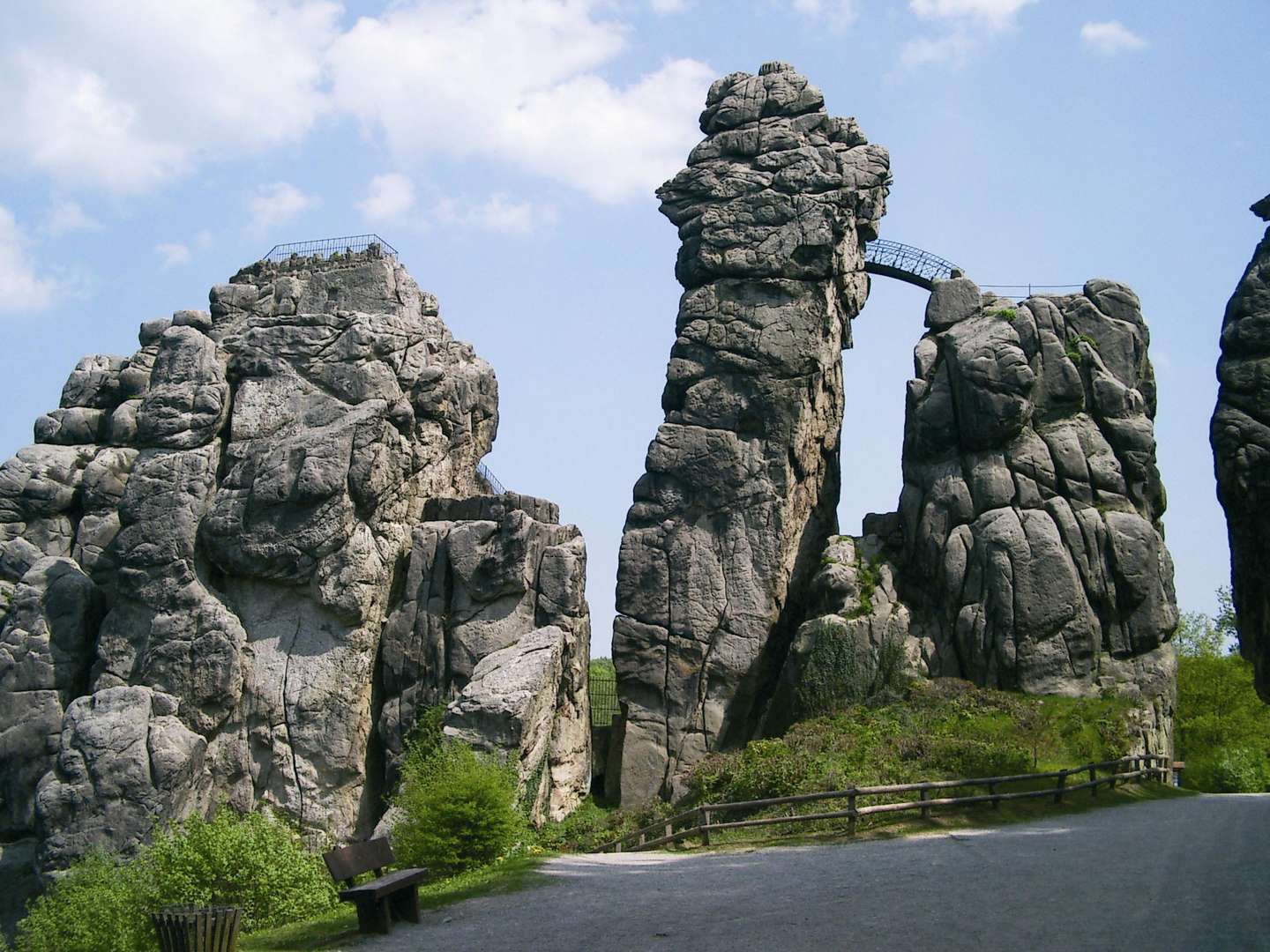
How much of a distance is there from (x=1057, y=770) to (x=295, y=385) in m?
25.5

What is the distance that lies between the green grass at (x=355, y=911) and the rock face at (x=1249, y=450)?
759 inches

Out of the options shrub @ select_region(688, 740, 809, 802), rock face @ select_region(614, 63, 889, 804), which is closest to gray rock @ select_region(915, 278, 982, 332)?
rock face @ select_region(614, 63, 889, 804)

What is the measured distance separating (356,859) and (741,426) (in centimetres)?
Answer: 2427

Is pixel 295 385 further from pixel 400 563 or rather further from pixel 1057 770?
pixel 1057 770

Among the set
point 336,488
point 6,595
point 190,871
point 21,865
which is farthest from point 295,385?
point 190,871

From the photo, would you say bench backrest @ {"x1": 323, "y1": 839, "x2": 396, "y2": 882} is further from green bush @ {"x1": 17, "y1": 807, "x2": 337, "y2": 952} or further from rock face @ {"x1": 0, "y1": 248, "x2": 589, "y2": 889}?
rock face @ {"x1": 0, "y1": 248, "x2": 589, "y2": 889}

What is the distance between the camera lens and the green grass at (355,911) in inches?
758

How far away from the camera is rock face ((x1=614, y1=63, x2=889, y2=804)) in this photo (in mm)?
39875

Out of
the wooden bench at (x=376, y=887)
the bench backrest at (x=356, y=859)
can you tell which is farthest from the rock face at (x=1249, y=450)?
the bench backrest at (x=356, y=859)

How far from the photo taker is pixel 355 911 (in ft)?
70.9

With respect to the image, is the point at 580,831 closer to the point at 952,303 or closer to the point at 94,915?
the point at 94,915

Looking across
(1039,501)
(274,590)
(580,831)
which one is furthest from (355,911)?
(1039,501)

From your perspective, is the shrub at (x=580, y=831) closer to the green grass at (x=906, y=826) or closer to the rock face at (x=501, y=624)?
the rock face at (x=501, y=624)

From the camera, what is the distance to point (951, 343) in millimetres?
42031
